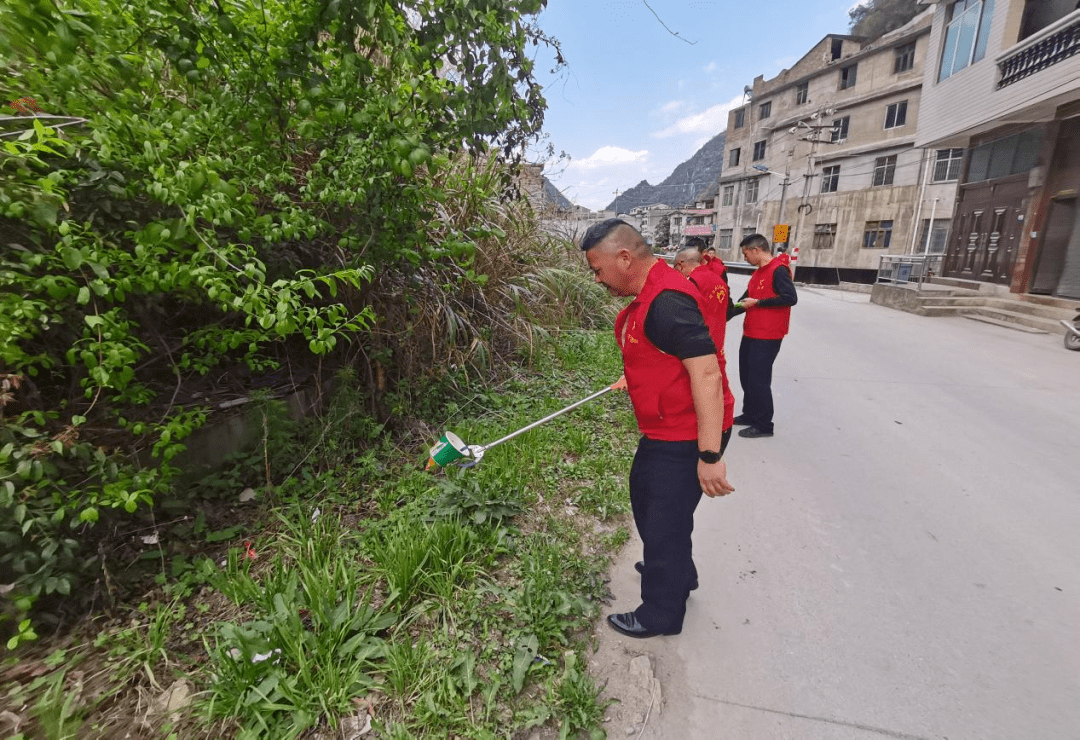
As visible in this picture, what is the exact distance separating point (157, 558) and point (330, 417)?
1211 mm

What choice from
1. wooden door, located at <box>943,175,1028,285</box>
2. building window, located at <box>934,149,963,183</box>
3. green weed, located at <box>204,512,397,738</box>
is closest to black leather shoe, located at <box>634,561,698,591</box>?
green weed, located at <box>204,512,397,738</box>

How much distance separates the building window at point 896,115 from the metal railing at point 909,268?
14946 mm

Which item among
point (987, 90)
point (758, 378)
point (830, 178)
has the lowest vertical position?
point (758, 378)

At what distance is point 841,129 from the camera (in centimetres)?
2989

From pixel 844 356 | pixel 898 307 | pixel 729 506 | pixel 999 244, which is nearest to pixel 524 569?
pixel 729 506

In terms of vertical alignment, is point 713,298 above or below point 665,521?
above

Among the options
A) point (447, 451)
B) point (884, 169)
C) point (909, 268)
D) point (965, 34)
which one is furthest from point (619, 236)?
point (884, 169)

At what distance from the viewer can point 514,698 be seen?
6.14 ft

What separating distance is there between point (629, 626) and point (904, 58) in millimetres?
36058

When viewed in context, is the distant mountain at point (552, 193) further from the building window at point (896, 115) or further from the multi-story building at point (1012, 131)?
the building window at point (896, 115)

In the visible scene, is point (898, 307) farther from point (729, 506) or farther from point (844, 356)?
point (729, 506)

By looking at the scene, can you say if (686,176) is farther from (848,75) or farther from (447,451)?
(447,451)

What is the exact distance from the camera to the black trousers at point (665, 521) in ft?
6.65

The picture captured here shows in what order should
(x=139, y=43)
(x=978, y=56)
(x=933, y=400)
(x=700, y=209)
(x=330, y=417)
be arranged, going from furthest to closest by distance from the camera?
(x=700, y=209) → (x=978, y=56) → (x=933, y=400) → (x=330, y=417) → (x=139, y=43)
